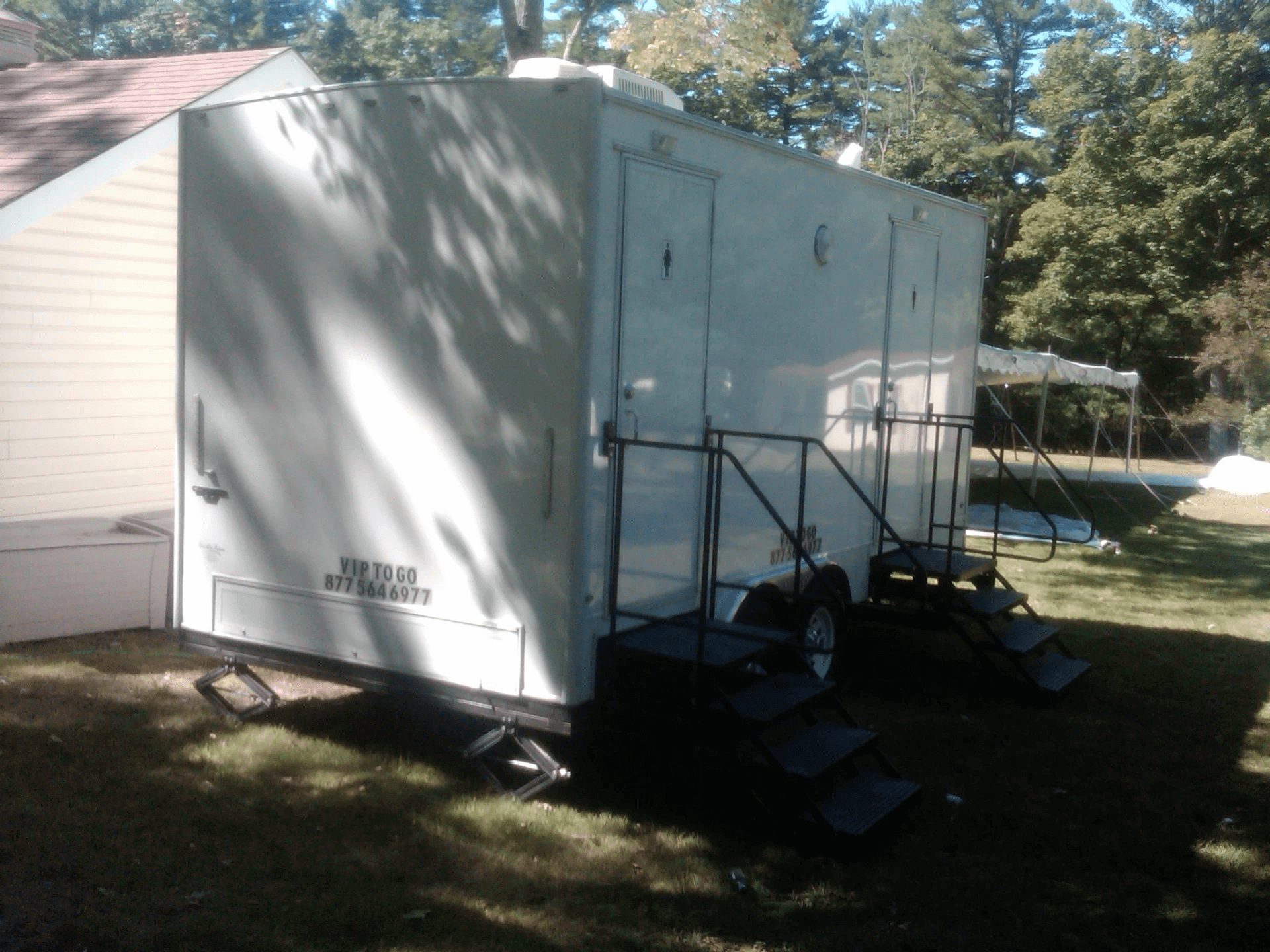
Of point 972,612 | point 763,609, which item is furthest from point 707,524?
point 972,612

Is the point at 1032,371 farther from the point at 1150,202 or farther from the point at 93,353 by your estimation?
the point at 1150,202

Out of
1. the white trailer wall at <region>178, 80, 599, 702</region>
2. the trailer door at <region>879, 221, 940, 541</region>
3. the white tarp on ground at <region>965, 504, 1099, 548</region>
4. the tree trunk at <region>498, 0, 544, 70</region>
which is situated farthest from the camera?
the white tarp on ground at <region>965, 504, 1099, 548</region>

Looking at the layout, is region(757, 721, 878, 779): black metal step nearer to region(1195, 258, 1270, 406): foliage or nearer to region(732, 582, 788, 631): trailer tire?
region(732, 582, 788, 631): trailer tire

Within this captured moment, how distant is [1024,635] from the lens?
7441 mm

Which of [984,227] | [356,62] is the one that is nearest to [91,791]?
[984,227]

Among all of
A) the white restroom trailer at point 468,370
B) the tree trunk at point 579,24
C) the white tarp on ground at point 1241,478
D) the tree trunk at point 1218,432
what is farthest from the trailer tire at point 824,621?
the tree trunk at point 1218,432

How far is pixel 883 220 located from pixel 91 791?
16.1 ft

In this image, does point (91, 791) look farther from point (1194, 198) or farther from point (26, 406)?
point (1194, 198)

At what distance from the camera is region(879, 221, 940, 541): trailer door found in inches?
290

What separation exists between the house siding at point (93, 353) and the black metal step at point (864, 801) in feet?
18.7

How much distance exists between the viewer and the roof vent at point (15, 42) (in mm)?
11742

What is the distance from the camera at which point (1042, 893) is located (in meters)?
4.54

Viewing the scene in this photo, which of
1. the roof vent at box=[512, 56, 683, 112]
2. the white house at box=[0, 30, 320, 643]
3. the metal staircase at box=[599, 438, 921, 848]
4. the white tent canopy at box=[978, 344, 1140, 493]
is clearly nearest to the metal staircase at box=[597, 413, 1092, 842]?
the metal staircase at box=[599, 438, 921, 848]

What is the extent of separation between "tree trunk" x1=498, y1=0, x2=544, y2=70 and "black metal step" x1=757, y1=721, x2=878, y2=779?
9757 mm
